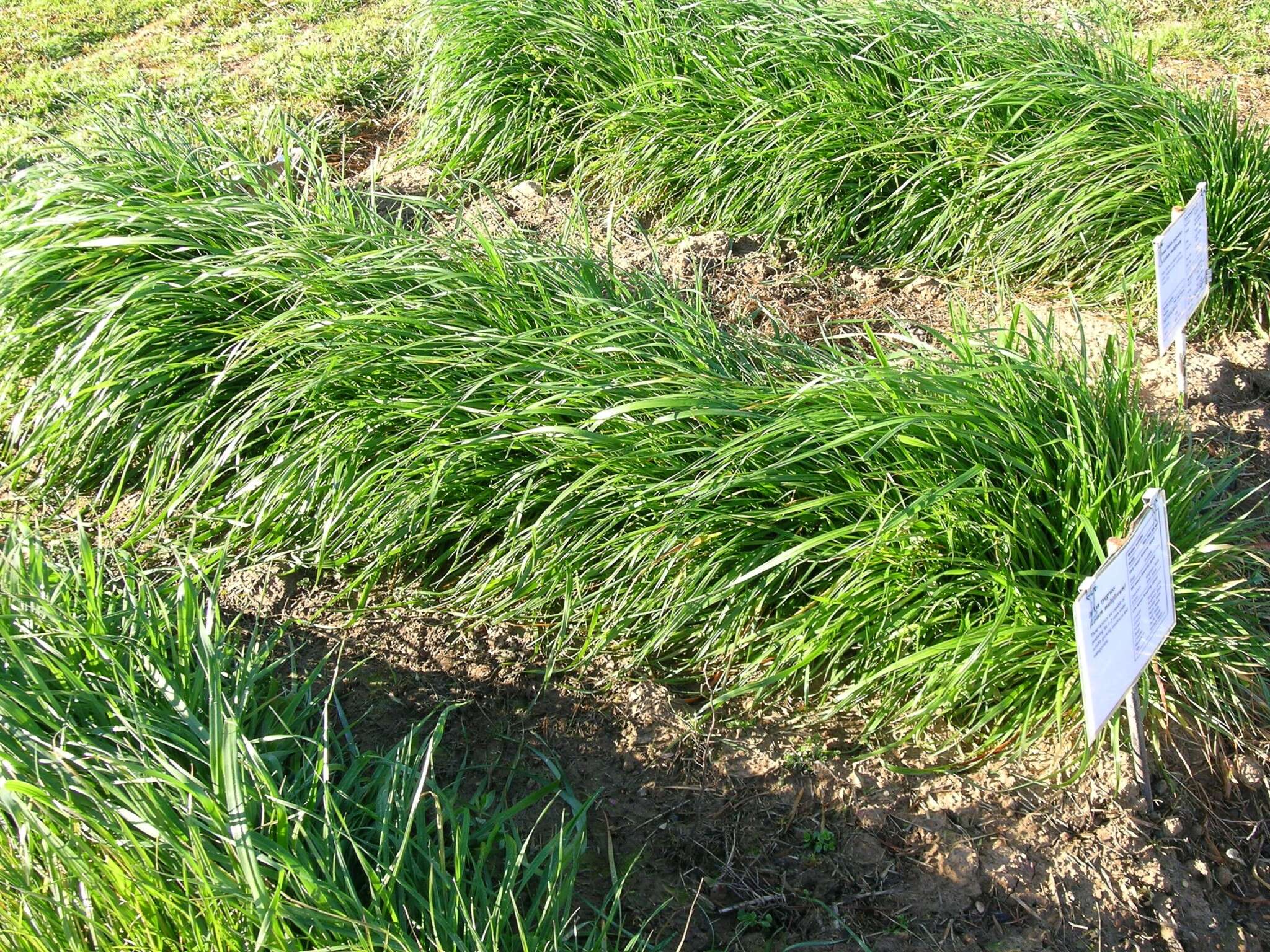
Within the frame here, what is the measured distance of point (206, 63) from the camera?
5.93 m

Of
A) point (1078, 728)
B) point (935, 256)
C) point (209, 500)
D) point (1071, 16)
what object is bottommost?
point (1078, 728)

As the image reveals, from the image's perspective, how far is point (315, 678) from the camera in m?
2.70

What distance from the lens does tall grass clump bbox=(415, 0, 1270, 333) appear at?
371cm

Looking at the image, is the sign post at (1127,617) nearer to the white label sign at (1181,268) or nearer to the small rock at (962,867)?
the small rock at (962,867)

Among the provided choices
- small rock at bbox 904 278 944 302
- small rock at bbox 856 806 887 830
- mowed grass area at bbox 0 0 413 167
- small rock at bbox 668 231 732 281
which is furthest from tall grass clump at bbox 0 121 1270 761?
mowed grass area at bbox 0 0 413 167

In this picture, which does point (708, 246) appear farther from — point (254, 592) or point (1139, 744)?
point (1139, 744)

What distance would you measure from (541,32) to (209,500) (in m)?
2.39

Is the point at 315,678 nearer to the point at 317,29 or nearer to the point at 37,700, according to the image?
the point at 37,700

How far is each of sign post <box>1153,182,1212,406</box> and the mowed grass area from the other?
3.26 m

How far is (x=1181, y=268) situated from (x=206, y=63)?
191 inches

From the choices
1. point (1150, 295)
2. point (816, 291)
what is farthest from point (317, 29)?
point (1150, 295)

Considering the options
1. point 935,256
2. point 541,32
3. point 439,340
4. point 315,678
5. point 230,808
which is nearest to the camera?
point 230,808

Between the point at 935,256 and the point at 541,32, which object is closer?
the point at 935,256

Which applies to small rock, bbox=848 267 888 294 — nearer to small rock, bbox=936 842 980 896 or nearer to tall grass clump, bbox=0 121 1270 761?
tall grass clump, bbox=0 121 1270 761
